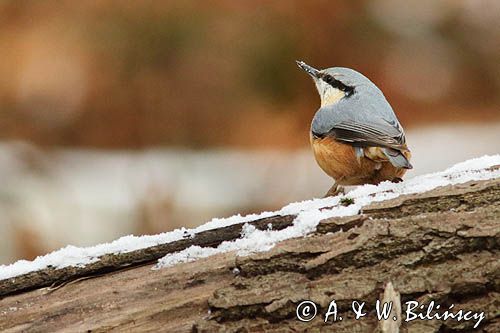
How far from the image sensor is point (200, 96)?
5.93 m

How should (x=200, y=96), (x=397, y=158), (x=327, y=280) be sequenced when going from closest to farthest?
(x=327, y=280) < (x=397, y=158) < (x=200, y=96)

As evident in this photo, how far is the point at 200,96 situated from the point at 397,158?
3008mm

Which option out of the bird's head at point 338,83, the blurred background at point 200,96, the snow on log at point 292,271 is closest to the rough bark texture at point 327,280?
the snow on log at point 292,271

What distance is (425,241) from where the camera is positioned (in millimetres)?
2238

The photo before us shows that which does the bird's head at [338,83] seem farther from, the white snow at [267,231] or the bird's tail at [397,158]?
the white snow at [267,231]

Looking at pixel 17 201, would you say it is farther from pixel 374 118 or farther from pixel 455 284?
pixel 455 284

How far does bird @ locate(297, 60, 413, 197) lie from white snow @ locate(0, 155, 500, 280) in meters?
0.46

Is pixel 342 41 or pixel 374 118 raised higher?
pixel 342 41

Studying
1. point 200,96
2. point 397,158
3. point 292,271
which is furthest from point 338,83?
point 200,96

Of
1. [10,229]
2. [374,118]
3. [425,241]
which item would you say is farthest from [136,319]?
[10,229]

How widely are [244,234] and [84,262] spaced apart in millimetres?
418

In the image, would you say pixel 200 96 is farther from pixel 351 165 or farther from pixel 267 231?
pixel 267 231

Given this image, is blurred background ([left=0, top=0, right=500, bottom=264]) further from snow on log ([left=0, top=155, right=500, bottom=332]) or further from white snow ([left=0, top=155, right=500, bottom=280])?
snow on log ([left=0, top=155, right=500, bottom=332])

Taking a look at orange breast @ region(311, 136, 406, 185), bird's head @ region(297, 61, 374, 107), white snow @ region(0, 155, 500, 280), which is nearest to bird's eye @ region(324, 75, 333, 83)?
bird's head @ region(297, 61, 374, 107)
